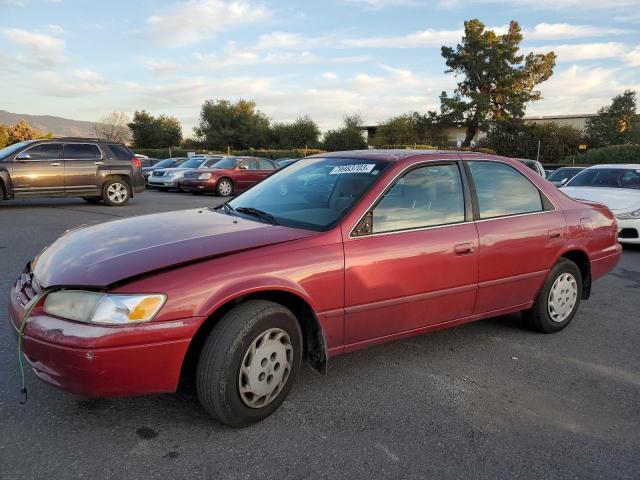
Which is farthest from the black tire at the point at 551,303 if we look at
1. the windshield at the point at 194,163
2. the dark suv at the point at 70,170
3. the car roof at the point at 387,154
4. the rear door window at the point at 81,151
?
the windshield at the point at 194,163

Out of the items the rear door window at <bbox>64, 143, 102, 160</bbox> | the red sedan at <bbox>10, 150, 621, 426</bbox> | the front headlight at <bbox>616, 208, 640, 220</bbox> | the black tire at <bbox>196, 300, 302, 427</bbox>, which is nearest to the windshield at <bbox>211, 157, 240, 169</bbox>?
the rear door window at <bbox>64, 143, 102, 160</bbox>

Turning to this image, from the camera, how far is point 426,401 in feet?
10.1

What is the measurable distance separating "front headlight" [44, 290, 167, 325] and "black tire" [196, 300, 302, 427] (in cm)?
35

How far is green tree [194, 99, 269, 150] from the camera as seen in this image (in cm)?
5950

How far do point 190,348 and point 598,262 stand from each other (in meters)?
3.70

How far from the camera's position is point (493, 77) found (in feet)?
151

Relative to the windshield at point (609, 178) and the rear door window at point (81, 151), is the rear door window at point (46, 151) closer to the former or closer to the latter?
the rear door window at point (81, 151)

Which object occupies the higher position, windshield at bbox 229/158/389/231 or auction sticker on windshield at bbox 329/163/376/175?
auction sticker on windshield at bbox 329/163/376/175

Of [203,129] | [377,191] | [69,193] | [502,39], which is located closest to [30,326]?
[377,191]

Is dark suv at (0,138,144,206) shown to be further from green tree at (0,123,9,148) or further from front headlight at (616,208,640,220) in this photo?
green tree at (0,123,9,148)

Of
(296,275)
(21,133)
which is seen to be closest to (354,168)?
(296,275)

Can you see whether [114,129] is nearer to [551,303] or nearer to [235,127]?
[235,127]

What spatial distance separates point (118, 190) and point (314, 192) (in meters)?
10.5

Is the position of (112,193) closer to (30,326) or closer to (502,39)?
(30,326)
